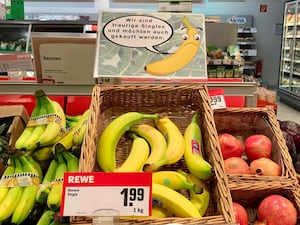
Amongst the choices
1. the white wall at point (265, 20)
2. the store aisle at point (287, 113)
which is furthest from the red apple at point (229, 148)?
the white wall at point (265, 20)

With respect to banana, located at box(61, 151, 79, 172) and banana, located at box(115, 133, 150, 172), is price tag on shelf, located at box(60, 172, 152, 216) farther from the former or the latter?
banana, located at box(61, 151, 79, 172)

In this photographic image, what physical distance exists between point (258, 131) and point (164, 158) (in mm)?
644

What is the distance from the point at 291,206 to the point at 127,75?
0.73m

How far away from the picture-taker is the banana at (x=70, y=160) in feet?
4.20

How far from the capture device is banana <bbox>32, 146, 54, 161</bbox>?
1392 mm

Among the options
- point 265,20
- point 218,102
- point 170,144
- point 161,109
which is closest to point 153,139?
point 170,144

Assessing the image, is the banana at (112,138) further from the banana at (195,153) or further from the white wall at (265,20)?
the white wall at (265,20)

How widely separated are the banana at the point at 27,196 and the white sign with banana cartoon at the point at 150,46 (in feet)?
1.34

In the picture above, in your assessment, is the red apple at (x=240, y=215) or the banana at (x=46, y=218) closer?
the banana at (x=46, y=218)


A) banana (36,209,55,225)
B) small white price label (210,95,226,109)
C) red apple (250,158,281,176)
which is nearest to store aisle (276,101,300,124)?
small white price label (210,95,226,109)

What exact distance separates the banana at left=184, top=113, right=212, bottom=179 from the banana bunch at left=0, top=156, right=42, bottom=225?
51 cm

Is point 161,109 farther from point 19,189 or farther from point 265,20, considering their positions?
point 265,20

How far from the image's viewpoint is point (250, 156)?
1.49 m

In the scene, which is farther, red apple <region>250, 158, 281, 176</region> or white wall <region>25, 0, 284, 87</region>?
white wall <region>25, 0, 284, 87</region>
